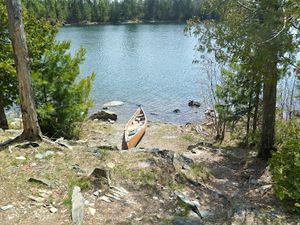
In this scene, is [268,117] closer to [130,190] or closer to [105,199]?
[130,190]

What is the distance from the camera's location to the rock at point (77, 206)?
15.5 feet

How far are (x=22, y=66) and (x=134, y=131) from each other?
8.16m

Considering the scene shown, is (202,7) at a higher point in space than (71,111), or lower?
higher

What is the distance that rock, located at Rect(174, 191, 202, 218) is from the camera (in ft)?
18.2

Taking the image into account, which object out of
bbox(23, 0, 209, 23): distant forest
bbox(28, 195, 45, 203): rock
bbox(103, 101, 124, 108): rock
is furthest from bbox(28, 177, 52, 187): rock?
bbox(23, 0, 209, 23): distant forest

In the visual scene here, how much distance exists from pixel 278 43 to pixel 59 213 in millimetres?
5551

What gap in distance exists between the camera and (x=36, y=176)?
5.93 meters

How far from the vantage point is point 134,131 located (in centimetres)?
1456

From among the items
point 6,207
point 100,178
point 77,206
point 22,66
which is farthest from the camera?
point 22,66

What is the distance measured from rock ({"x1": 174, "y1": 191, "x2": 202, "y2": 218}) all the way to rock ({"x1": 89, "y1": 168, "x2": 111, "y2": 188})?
130 cm

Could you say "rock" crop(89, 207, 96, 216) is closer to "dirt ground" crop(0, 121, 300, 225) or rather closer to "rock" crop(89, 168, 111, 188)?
"dirt ground" crop(0, 121, 300, 225)

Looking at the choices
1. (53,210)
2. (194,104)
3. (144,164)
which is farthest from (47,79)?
(194,104)

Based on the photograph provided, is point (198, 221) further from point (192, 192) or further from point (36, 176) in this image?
point (36, 176)

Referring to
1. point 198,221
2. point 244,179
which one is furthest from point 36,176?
point 244,179
